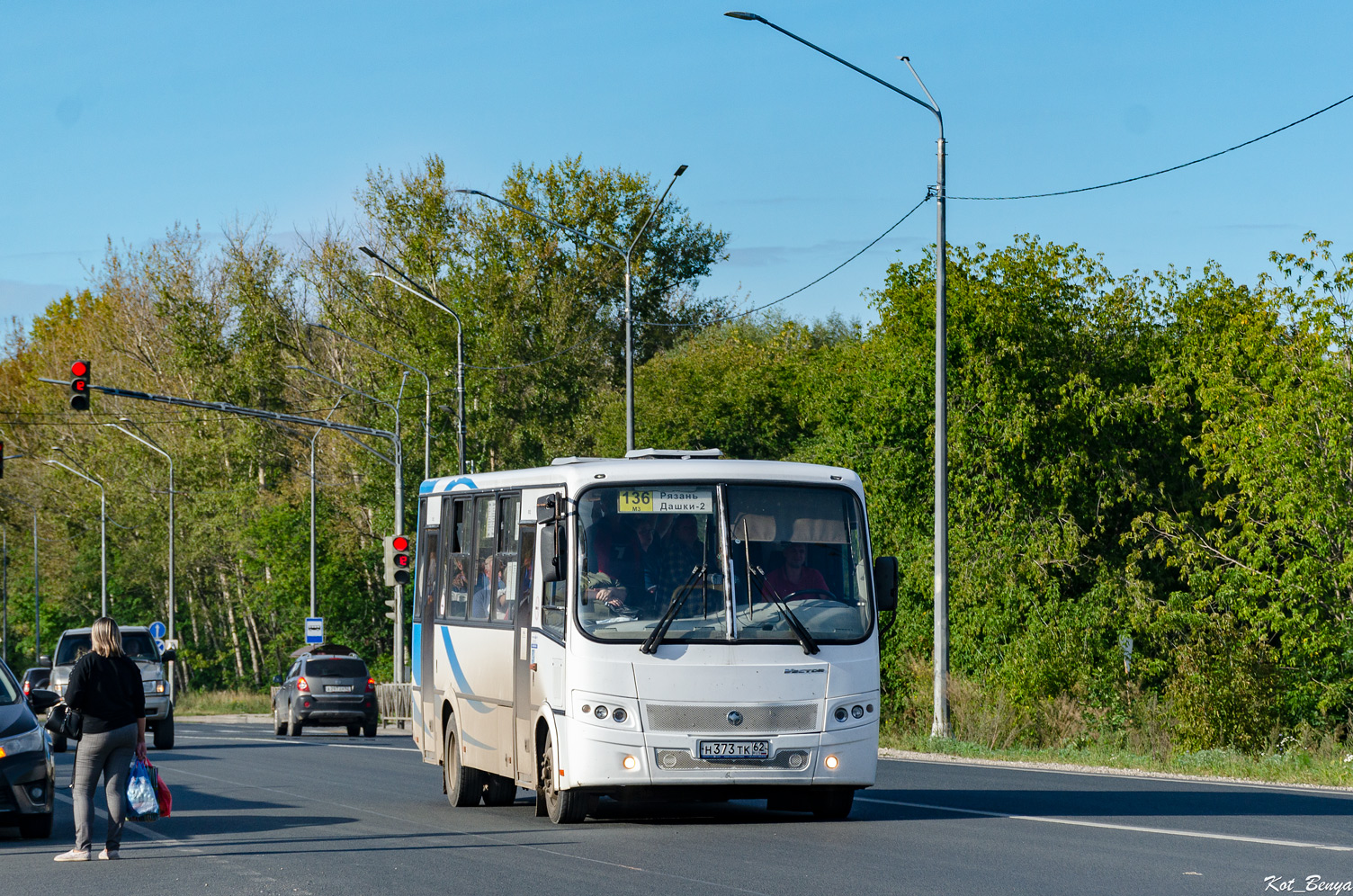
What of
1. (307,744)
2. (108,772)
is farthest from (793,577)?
(307,744)

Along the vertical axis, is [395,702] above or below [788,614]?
below

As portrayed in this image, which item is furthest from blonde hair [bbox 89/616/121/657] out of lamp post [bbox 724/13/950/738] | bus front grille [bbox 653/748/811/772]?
lamp post [bbox 724/13/950/738]

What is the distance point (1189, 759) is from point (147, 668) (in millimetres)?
18355

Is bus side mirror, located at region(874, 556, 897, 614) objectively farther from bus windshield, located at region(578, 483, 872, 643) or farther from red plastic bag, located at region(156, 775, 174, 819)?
red plastic bag, located at region(156, 775, 174, 819)

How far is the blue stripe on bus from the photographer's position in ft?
52.4

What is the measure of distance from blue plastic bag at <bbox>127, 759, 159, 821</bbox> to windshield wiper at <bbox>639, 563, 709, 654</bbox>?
11.7 ft

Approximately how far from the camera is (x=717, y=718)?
13.3 m

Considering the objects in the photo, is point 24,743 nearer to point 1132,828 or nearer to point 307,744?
point 1132,828

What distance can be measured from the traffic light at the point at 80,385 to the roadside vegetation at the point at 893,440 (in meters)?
14.6

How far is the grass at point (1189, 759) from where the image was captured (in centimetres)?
1842

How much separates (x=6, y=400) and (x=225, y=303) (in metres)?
25.0

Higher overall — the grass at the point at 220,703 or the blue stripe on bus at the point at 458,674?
the blue stripe on bus at the point at 458,674

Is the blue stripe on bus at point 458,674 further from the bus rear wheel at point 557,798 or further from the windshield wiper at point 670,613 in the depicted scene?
the windshield wiper at point 670,613

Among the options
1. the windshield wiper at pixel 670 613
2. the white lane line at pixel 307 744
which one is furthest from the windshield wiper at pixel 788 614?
the white lane line at pixel 307 744
